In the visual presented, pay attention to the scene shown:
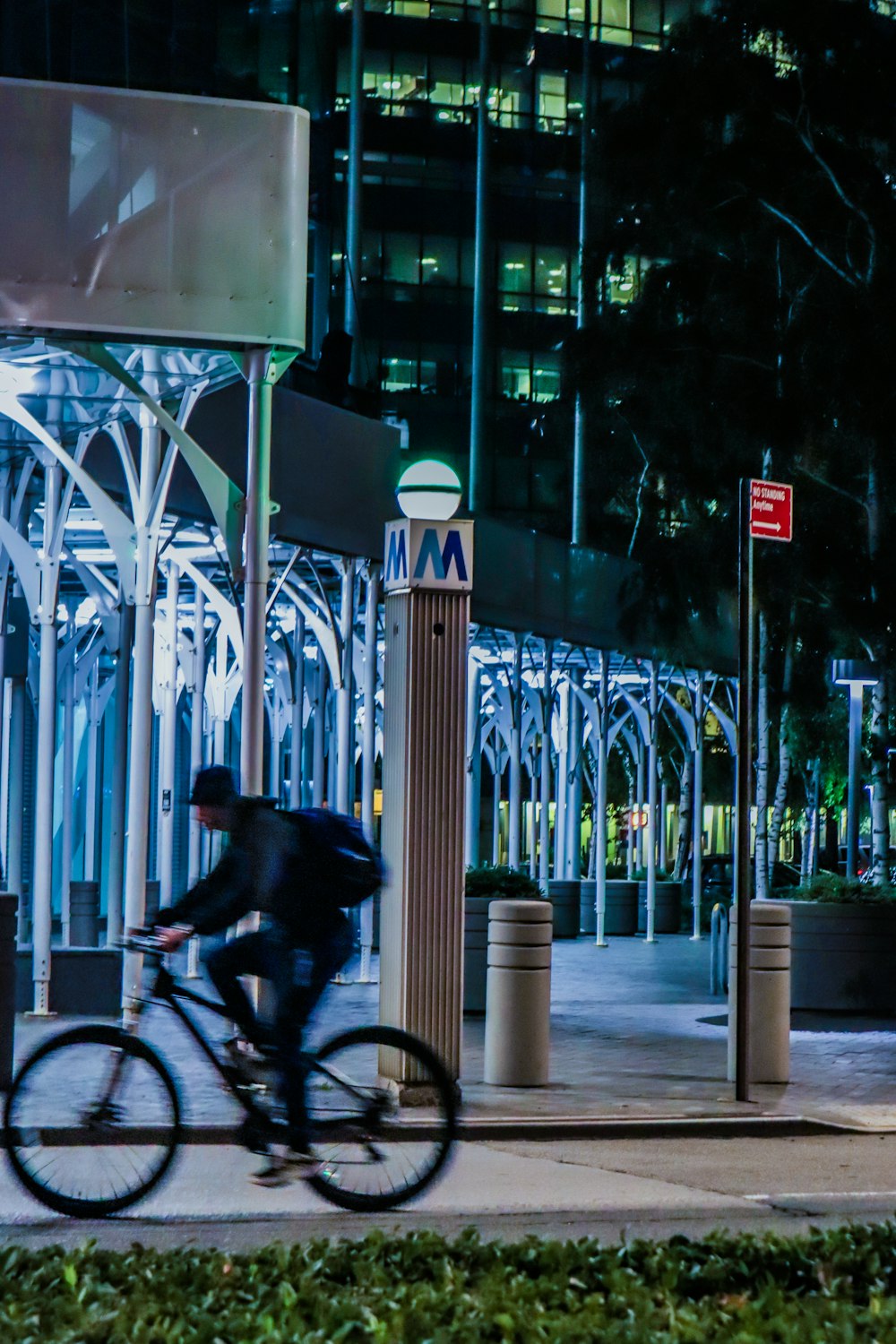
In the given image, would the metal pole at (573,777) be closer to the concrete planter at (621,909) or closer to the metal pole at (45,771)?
the concrete planter at (621,909)

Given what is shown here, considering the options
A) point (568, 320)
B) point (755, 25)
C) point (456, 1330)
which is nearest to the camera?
point (456, 1330)

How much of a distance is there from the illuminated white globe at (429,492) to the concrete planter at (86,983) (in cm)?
473

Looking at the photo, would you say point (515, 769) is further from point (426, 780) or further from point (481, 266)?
point (426, 780)

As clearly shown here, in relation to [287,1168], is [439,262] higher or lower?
higher

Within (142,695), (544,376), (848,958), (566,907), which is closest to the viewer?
(142,695)

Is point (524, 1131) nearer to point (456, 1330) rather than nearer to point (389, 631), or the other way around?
point (389, 631)

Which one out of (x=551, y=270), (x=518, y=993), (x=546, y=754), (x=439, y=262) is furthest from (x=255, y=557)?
(x=551, y=270)

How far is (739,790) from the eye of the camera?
38.8 ft

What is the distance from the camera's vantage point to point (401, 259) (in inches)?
2790

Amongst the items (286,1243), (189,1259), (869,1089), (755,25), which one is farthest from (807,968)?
(755,25)

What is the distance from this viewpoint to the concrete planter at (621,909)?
33.8 meters

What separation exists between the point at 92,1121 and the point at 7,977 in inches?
126

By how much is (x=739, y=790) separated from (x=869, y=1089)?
2.18 metres

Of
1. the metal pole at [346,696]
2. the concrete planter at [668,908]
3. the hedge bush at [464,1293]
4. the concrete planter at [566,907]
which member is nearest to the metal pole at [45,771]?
the metal pole at [346,696]
